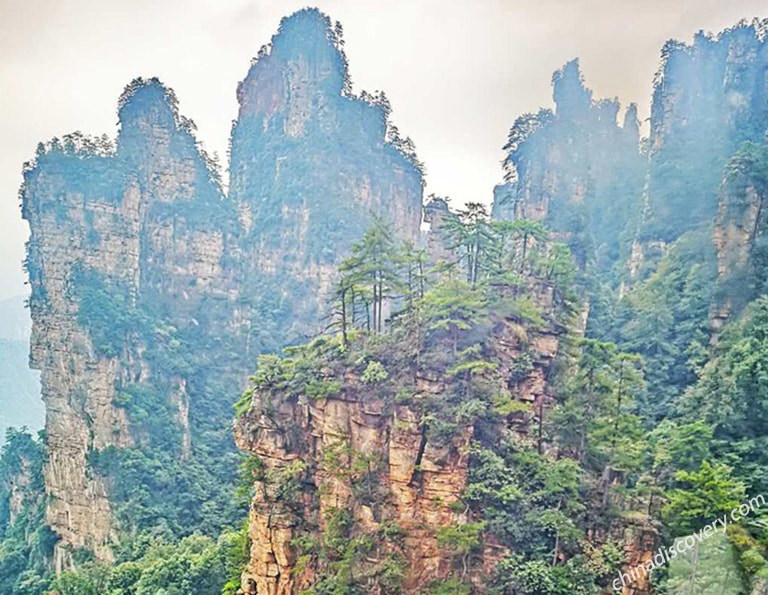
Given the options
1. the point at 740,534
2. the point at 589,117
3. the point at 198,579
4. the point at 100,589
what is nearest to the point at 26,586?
the point at 100,589

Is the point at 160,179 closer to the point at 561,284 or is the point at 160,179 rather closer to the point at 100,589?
the point at 100,589

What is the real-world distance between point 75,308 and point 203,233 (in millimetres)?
10254

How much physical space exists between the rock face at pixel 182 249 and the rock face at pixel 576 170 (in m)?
13.7

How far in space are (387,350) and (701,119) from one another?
24.3 metres

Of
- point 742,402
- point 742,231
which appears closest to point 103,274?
point 742,231

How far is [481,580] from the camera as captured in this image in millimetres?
15375

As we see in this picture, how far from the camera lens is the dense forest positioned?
620 inches

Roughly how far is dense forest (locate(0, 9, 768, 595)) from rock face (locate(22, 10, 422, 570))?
0.17 metres

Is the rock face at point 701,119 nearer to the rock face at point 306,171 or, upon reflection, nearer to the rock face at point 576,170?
the rock face at point 576,170

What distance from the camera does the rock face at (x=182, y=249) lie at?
33188mm

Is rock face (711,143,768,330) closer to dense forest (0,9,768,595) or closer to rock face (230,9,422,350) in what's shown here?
dense forest (0,9,768,595)

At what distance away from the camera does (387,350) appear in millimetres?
17938

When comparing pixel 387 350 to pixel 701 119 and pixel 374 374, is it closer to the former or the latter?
pixel 374 374

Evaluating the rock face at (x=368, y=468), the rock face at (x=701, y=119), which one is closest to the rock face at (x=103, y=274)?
the rock face at (x=368, y=468)
